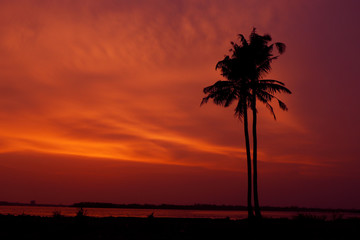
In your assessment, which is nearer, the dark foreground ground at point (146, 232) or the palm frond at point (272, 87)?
the dark foreground ground at point (146, 232)

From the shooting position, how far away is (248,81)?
29.1m

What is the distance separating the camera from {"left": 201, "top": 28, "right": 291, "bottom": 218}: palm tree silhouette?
2828 centimetres

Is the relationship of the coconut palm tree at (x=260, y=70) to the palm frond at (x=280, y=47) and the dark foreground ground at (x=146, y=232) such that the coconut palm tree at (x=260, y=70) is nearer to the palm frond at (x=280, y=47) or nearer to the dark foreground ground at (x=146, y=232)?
the palm frond at (x=280, y=47)

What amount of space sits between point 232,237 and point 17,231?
9500 mm

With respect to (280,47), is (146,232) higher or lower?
lower

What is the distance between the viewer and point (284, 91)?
93.5 ft

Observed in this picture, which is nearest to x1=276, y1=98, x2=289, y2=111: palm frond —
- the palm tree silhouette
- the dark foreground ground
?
the palm tree silhouette

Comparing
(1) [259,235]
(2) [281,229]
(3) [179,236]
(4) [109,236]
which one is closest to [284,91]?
(2) [281,229]

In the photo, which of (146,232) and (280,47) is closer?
(146,232)

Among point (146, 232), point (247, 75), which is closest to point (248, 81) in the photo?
point (247, 75)

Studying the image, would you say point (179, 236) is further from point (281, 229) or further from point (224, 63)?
point (224, 63)

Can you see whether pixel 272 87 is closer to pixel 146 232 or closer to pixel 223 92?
pixel 223 92

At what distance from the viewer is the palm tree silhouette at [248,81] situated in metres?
28.3

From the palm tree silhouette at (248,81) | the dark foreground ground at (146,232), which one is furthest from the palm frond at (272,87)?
the dark foreground ground at (146,232)
